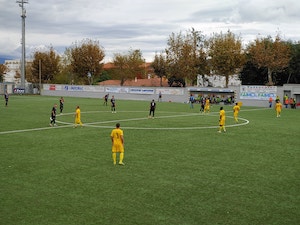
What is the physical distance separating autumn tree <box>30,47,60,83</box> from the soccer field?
243ft

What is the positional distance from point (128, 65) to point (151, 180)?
84.1m

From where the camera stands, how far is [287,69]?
211 feet

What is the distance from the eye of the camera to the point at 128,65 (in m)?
93.9

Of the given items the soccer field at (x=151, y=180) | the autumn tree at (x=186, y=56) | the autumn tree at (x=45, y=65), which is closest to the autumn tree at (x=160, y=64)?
the autumn tree at (x=186, y=56)

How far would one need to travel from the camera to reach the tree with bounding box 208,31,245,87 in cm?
6359

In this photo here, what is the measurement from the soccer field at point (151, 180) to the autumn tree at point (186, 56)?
50.9 metres

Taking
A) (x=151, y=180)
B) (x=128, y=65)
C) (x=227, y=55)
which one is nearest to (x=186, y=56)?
(x=227, y=55)

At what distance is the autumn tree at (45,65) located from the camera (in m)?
90.4

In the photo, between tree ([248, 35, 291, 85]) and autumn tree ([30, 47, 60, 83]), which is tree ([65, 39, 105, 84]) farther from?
tree ([248, 35, 291, 85])

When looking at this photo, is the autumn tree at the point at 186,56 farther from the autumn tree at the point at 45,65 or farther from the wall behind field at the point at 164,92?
the autumn tree at the point at 45,65

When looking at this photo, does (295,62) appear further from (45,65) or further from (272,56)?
(45,65)

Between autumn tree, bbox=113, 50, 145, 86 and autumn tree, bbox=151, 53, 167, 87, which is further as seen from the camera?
autumn tree, bbox=113, 50, 145, 86

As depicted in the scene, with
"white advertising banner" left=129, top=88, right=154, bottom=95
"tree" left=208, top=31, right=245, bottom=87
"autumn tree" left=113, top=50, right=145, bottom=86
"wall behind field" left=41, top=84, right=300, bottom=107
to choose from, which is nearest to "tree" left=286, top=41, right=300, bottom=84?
"tree" left=208, top=31, right=245, bottom=87

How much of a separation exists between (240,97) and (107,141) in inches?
1604
